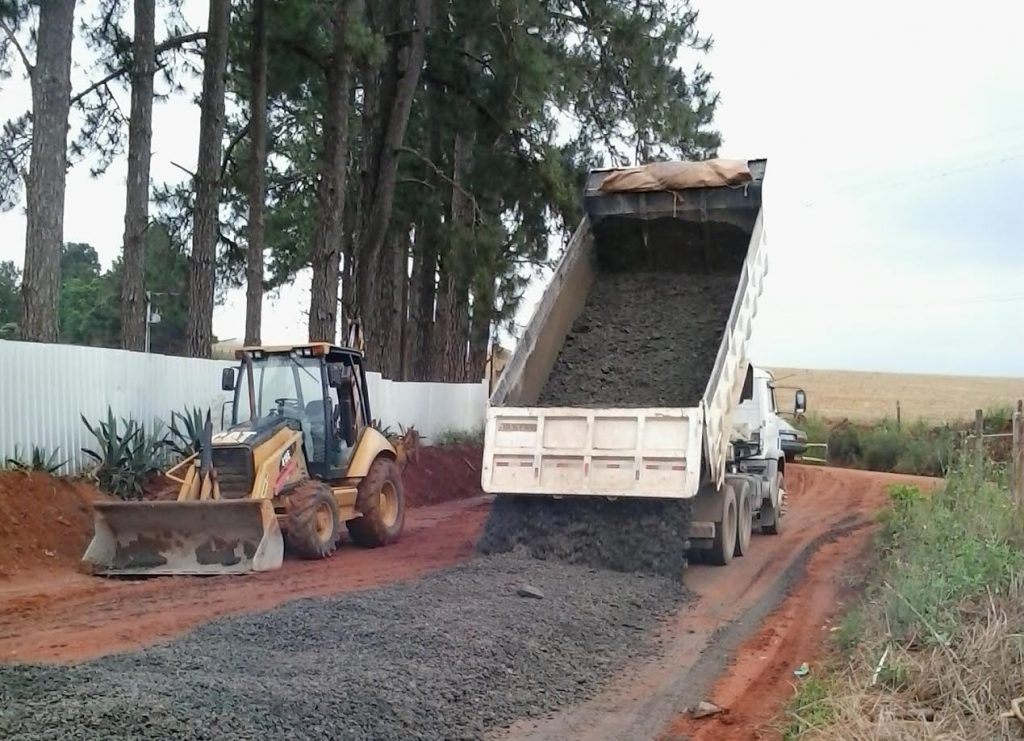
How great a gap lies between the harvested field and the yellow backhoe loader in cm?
1961

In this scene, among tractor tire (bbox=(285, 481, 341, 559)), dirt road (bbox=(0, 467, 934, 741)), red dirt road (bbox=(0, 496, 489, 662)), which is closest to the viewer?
dirt road (bbox=(0, 467, 934, 741))

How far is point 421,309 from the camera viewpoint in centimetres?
3209

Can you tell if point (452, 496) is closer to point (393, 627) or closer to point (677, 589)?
point (677, 589)

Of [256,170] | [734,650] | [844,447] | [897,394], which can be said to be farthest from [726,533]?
[897,394]

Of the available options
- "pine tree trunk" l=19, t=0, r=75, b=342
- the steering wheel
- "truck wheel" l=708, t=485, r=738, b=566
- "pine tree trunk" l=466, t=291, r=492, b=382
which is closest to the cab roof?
the steering wheel

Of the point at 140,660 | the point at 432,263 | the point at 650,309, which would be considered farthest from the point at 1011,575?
the point at 432,263

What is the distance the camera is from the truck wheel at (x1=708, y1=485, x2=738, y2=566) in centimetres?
1231

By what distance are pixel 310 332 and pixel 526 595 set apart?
1115 centimetres

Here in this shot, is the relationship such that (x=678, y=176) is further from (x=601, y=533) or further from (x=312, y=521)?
(x=312, y=521)

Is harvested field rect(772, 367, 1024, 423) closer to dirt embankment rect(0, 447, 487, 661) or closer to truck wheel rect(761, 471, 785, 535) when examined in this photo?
truck wheel rect(761, 471, 785, 535)

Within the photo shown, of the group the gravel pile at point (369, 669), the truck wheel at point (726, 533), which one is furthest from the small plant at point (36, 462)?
the truck wheel at point (726, 533)

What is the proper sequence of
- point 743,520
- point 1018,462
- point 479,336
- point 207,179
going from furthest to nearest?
point 479,336, point 207,179, point 743,520, point 1018,462

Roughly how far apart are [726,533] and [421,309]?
67.3 ft

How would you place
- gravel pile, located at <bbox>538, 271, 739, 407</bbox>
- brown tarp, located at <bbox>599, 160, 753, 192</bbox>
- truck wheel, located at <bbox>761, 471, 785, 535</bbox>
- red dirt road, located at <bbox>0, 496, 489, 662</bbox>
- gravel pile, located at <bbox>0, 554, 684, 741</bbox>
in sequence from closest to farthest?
gravel pile, located at <bbox>0, 554, 684, 741</bbox> → red dirt road, located at <bbox>0, 496, 489, 662</bbox> → gravel pile, located at <bbox>538, 271, 739, 407</bbox> → brown tarp, located at <bbox>599, 160, 753, 192</bbox> → truck wheel, located at <bbox>761, 471, 785, 535</bbox>
